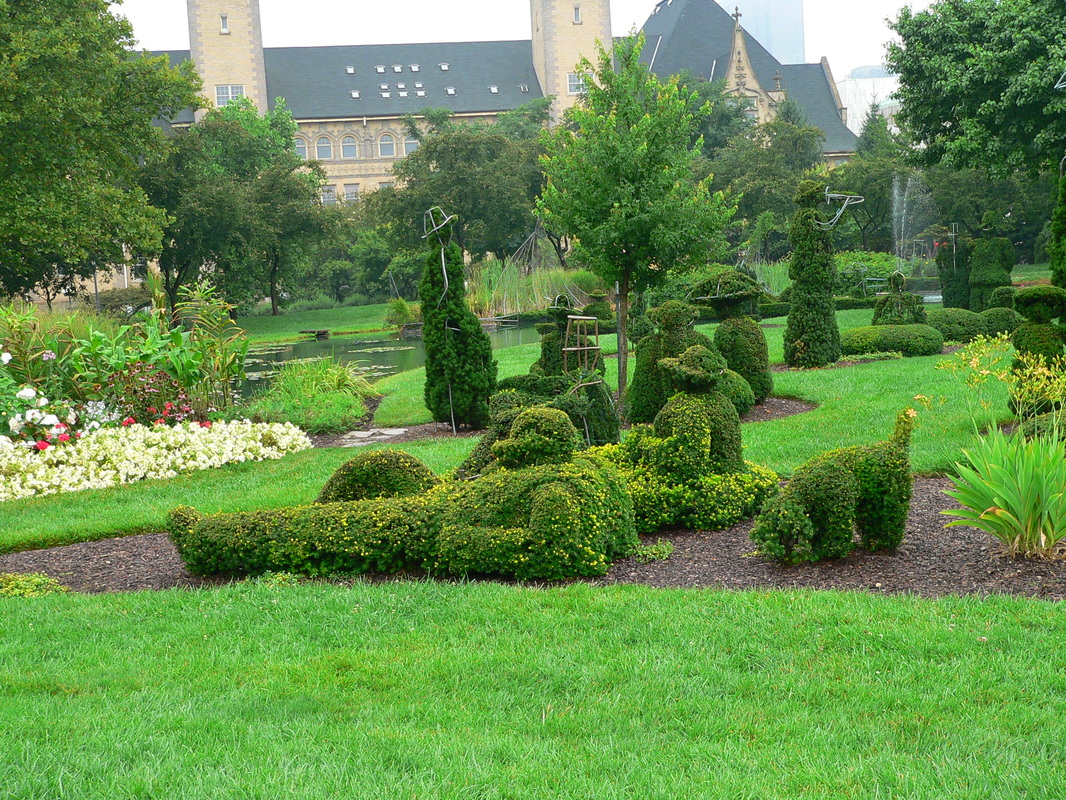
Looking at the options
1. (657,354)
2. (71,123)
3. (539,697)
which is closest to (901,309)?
(657,354)

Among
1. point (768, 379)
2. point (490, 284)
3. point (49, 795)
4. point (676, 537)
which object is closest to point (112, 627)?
point (49, 795)

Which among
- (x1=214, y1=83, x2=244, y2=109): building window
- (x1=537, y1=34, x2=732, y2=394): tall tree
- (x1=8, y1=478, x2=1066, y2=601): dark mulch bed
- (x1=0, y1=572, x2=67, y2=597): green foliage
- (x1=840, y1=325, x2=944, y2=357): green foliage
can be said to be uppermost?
(x1=214, y1=83, x2=244, y2=109): building window

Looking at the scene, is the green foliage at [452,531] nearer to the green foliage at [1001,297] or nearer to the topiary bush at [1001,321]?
the green foliage at [1001,297]

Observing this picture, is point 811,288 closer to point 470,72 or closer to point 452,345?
point 452,345

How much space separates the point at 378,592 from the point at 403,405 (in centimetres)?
884

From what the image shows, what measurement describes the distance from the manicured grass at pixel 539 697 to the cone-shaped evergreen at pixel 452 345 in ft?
20.0

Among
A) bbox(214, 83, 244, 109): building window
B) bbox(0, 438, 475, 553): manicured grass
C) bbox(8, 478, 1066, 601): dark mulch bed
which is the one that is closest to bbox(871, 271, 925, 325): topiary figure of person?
bbox(0, 438, 475, 553): manicured grass

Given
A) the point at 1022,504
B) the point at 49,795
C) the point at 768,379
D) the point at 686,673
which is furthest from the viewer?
the point at 768,379

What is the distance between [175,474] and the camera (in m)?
9.11

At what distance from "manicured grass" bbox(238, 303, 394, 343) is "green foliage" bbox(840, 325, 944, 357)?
82.5 feet

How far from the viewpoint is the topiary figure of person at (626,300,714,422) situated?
944 cm

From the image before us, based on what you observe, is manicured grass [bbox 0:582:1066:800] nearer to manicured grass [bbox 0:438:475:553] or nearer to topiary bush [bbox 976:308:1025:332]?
manicured grass [bbox 0:438:475:553]

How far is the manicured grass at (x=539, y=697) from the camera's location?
2.76m

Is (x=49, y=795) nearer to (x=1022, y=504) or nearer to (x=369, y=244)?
(x=1022, y=504)
